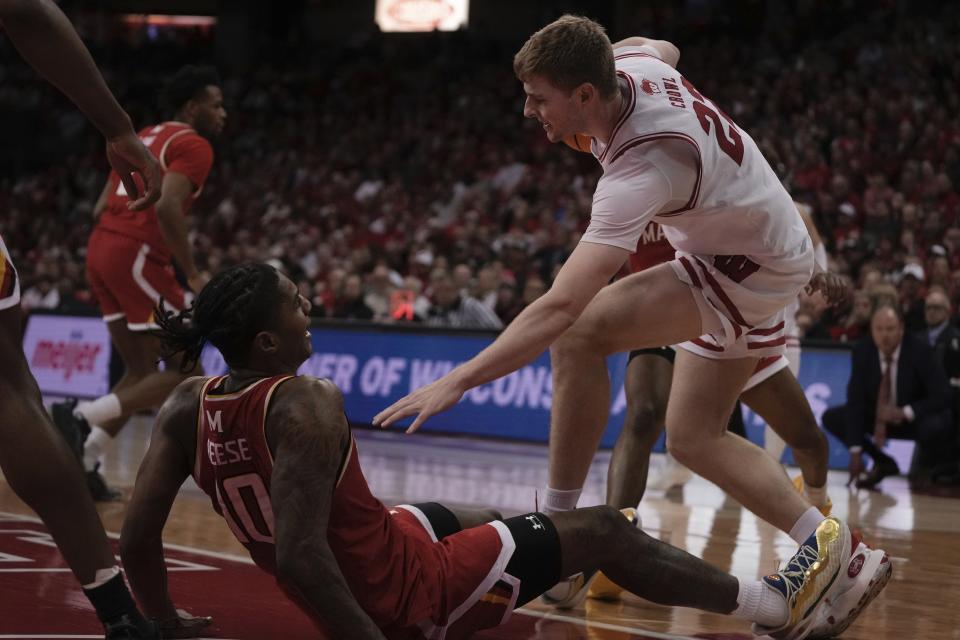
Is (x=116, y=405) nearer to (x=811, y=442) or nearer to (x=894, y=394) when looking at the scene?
(x=811, y=442)

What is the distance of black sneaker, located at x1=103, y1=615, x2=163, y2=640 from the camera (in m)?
3.30

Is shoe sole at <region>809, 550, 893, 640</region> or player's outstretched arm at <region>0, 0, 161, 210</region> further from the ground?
player's outstretched arm at <region>0, 0, 161, 210</region>

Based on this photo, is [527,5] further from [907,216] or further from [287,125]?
[907,216]

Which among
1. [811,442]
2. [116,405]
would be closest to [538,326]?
[811,442]

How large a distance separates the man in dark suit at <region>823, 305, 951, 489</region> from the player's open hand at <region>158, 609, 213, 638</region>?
21.8 feet

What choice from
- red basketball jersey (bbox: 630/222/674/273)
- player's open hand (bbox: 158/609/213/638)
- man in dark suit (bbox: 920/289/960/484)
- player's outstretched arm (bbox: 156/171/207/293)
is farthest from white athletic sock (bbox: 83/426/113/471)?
man in dark suit (bbox: 920/289/960/484)

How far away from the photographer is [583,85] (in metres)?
3.79

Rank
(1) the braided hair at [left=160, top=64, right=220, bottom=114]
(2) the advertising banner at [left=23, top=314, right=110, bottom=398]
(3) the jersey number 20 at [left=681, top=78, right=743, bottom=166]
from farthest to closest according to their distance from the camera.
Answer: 1. (2) the advertising banner at [left=23, top=314, right=110, bottom=398]
2. (1) the braided hair at [left=160, top=64, right=220, bottom=114]
3. (3) the jersey number 20 at [left=681, top=78, right=743, bottom=166]

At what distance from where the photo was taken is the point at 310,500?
3.05 meters

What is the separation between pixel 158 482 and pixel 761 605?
5.60 ft

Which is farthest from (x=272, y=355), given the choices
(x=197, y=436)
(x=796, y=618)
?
(x=796, y=618)

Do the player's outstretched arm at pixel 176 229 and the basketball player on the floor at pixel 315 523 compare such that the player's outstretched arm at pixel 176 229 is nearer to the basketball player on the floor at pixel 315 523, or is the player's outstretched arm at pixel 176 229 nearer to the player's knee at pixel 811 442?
the player's knee at pixel 811 442

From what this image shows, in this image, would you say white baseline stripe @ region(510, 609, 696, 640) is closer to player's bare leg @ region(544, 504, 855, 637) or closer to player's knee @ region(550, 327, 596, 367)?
player's bare leg @ region(544, 504, 855, 637)

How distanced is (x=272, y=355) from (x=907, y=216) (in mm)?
11640
